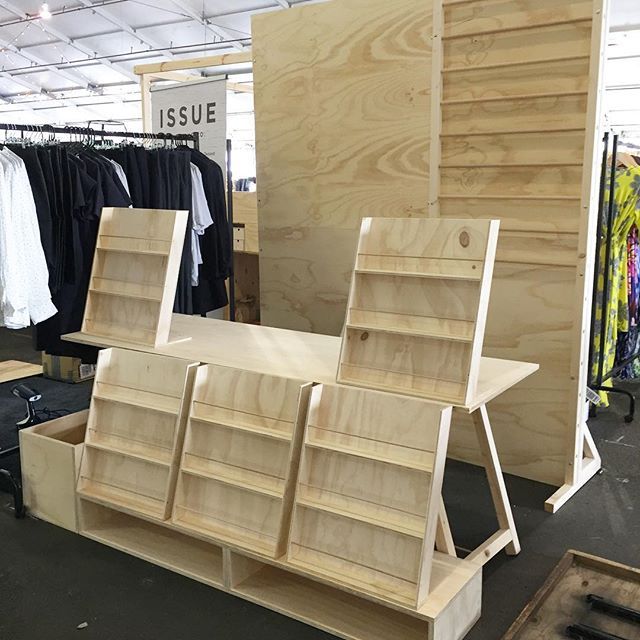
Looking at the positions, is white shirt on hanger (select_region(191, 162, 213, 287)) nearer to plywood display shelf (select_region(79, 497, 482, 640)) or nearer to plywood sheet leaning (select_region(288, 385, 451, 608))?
plywood display shelf (select_region(79, 497, 482, 640))

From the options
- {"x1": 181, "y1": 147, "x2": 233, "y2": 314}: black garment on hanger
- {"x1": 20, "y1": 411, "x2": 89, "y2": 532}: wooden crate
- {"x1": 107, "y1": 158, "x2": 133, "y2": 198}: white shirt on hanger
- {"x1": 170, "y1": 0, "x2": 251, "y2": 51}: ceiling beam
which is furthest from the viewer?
{"x1": 170, "y1": 0, "x2": 251, "y2": 51}: ceiling beam

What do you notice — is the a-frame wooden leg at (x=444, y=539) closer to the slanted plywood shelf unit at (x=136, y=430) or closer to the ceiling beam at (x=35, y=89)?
the slanted plywood shelf unit at (x=136, y=430)

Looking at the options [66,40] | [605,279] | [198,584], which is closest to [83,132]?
[198,584]

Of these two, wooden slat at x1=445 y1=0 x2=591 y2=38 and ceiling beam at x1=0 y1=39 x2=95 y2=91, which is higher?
ceiling beam at x1=0 y1=39 x2=95 y2=91

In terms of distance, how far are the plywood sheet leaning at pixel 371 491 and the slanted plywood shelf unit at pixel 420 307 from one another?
0.13 metres

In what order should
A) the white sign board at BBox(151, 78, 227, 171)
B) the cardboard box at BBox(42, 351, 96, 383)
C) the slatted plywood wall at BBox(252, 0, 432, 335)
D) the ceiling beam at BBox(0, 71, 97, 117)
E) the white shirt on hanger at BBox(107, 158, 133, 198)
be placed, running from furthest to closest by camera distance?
the ceiling beam at BBox(0, 71, 97, 117) → the cardboard box at BBox(42, 351, 96, 383) → the white sign board at BBox(151, 78, 227, 171) → the white shirt on hanger at BBox(107, 158, 133, 198) → the slatted plywood wall at BBox(252, 0, 432, 335)

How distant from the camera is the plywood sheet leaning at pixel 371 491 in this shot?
214cm

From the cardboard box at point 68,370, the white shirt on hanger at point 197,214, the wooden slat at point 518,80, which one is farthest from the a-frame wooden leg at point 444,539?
the cardboard box at point 68,370

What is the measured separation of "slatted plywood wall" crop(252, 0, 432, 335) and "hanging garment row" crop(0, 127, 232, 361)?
402mm

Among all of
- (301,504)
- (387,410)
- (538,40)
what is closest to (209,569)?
(301,504)

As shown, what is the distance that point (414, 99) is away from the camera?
3.54m

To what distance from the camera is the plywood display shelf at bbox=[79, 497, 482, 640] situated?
7.20 feet

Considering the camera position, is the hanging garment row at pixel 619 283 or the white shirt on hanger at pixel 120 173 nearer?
the white shirt on hanger at pixel 120 173

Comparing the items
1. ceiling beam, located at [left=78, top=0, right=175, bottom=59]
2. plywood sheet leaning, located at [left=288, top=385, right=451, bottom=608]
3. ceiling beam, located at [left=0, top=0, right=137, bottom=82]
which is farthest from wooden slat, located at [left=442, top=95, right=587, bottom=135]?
ceiling beam, located at [left=0, top=0, right=137, bottom=82]
